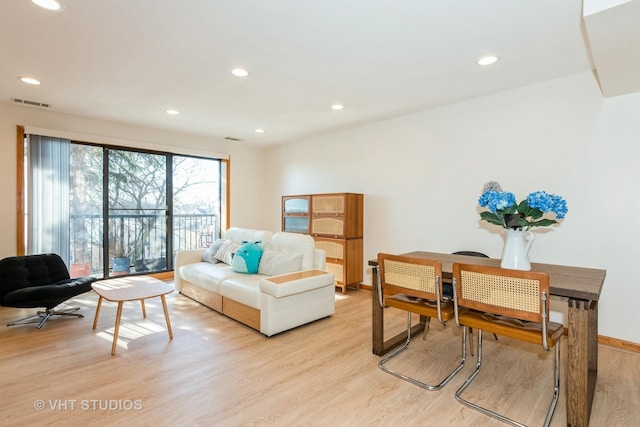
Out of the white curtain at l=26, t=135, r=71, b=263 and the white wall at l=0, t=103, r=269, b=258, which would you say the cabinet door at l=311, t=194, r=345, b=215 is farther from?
the white curtain at l=26, t=135, r=71, b=263

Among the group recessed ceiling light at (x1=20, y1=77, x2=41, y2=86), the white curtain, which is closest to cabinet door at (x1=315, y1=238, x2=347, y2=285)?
the white curtain

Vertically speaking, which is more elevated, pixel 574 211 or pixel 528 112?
pixel 528 112

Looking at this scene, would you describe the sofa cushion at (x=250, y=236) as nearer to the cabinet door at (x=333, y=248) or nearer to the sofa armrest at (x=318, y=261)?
the sofa armrest at (x=318, y=261)

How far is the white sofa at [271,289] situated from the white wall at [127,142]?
2.05m

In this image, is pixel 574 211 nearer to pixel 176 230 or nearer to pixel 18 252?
pixel 176 230

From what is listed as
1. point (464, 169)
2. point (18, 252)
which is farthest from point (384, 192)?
point (18, 252)

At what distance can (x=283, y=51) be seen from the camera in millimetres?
2475

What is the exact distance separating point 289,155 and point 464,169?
325 centimetres

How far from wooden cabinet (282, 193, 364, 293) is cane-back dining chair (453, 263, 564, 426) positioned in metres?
2.43

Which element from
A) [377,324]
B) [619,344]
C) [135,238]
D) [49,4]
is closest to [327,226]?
[377,324]

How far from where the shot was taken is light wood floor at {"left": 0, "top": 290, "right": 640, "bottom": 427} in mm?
1854

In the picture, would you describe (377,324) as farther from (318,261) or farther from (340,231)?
(340,231)

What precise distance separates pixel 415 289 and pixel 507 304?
1.85ft

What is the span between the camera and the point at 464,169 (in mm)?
3633
